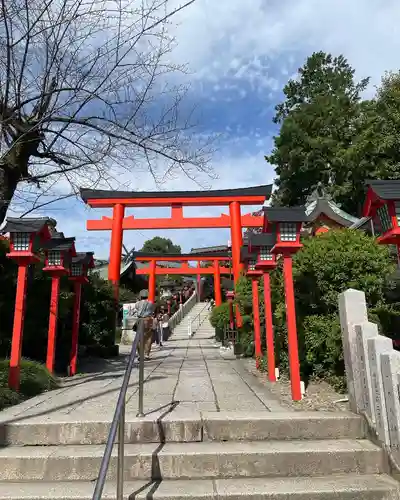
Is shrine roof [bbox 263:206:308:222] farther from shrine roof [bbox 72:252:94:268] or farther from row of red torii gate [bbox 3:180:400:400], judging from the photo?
shrine roof [bbox 72:252:94:268]

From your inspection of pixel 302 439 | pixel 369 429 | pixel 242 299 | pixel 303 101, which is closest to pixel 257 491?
pixel 302 439

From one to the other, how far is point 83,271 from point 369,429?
18.5 ft

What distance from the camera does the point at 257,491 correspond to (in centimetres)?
281

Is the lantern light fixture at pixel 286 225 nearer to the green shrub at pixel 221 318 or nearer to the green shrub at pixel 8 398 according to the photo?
the green shrub at pixel 8 398

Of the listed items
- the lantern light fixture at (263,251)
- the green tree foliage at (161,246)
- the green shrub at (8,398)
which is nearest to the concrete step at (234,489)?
the green shrub at (8,398)

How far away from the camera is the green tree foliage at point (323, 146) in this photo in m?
24.8

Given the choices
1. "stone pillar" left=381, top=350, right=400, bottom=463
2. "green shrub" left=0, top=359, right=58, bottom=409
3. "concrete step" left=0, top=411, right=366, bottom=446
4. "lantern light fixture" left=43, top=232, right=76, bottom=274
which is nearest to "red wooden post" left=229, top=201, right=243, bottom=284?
"lantern light fixture" left=43, top=232, right=76, bottom=274

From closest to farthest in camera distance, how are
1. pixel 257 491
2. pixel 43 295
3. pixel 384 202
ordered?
pixel 257 491
pixel 384 202
pixel 43 295

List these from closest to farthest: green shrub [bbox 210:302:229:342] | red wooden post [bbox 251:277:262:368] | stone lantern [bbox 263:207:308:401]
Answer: stone lantern [bbox 263:207:308:401] < red wooden post [bbox 251:277:262:368] < green shrub [bbox 210:302:229:342]

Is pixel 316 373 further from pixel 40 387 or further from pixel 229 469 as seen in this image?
pixel 40 387

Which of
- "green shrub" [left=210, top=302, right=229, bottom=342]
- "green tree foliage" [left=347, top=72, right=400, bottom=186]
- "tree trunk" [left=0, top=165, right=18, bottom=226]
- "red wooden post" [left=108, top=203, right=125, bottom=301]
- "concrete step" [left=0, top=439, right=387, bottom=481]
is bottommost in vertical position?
"concrete step" [left=0, top=439, right=387, bottom=481]

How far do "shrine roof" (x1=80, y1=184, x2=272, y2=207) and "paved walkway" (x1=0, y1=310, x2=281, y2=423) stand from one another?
308 inches

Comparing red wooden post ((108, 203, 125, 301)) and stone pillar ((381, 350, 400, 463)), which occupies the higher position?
red wooden post ((108, 203, 125, 301))

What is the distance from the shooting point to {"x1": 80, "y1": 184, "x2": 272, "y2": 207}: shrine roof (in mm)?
14180
